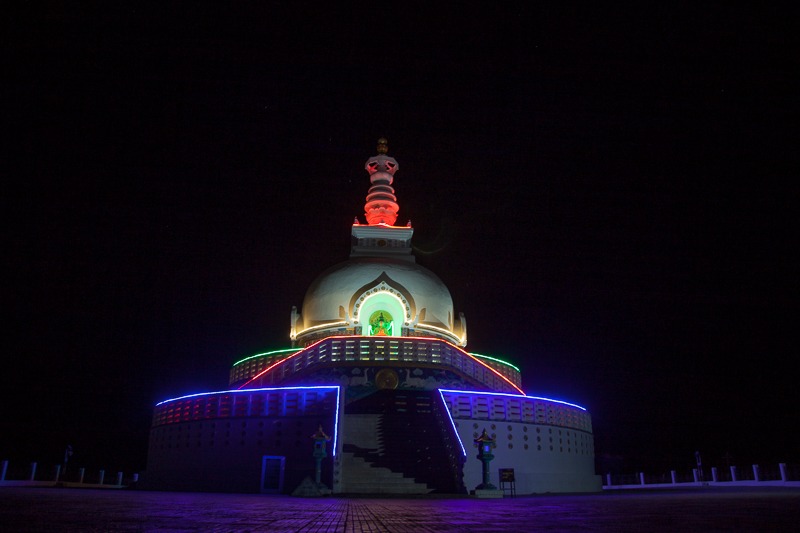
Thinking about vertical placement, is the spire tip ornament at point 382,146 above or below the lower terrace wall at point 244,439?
above

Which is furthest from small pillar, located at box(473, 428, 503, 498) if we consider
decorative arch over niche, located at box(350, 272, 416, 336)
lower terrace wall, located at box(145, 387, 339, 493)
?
decorative arch over niche, located at box(350, 272, 416, 336)

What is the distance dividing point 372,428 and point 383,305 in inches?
499

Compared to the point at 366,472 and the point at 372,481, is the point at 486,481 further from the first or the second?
the point at 366,472

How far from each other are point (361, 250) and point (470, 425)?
18.4 meters

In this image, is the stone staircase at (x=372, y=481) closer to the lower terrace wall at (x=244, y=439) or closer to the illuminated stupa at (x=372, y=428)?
the illuminated stupa at (x=372, y=428)

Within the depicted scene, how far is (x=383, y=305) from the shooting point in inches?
1428

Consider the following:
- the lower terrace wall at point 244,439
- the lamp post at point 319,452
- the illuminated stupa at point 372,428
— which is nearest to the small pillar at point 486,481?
the illuminated stupa at point 372,428

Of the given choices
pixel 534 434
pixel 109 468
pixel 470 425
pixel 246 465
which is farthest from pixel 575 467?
pixel 109 468

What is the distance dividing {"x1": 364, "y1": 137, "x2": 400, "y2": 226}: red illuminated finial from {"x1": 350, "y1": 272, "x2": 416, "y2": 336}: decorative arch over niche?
902cm

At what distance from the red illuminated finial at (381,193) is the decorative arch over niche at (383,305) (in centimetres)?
902

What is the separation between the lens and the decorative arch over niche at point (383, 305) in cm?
3566

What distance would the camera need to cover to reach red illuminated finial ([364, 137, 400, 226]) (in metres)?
44.4

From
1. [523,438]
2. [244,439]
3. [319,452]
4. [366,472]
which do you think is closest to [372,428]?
[366,472]

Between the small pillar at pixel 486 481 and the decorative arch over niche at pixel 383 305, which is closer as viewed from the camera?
the small pillar at pixel 486 481
